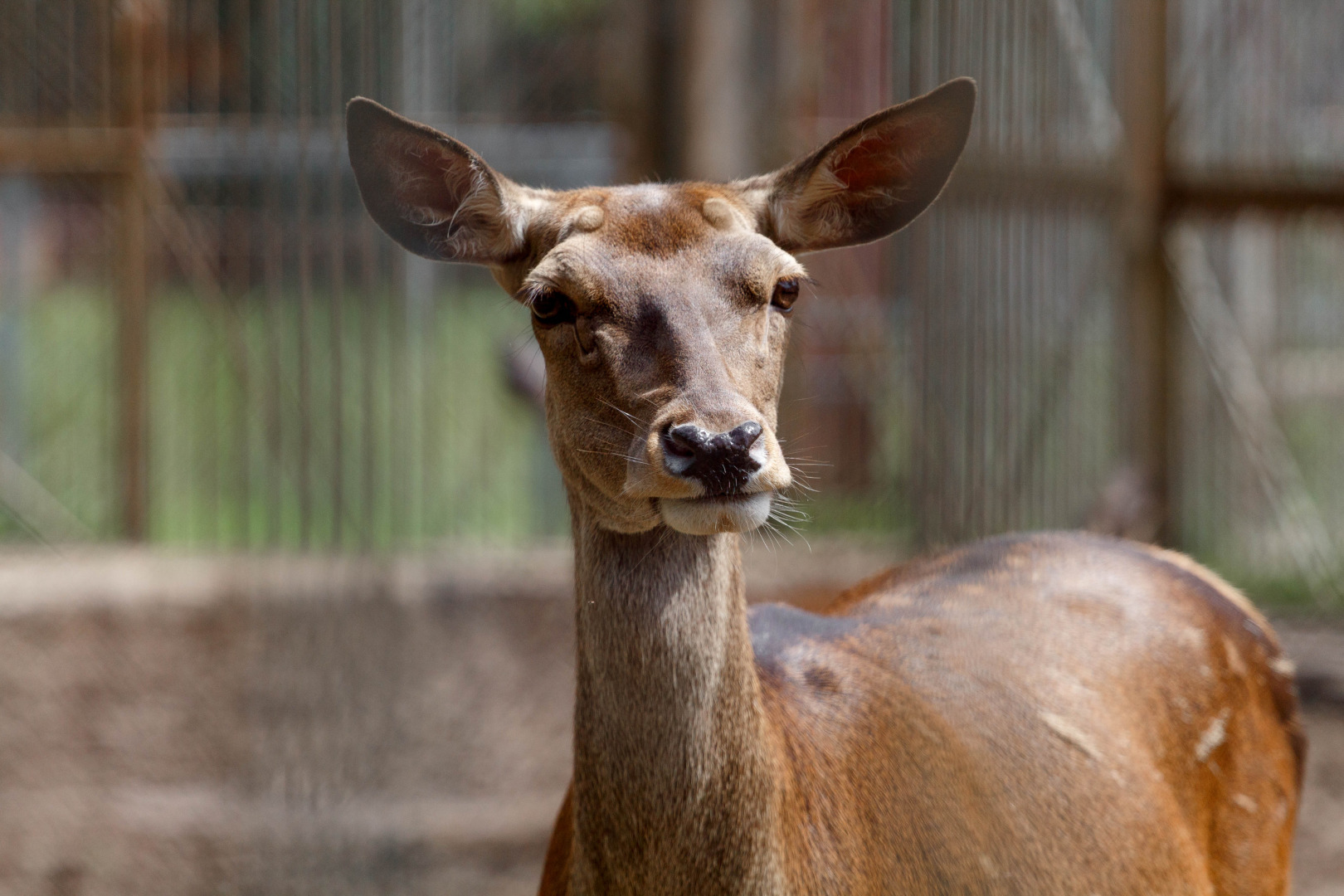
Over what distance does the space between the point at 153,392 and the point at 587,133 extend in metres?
2.96

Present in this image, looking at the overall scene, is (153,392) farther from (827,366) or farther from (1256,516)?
(1256,516)

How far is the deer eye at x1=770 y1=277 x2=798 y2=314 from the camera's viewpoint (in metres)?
2.63

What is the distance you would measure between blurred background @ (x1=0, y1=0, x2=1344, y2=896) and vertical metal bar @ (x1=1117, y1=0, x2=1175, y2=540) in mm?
19

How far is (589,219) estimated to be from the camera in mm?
2629

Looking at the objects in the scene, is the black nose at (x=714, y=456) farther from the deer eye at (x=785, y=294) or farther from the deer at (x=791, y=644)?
the deer eye at (x=785, y=294)

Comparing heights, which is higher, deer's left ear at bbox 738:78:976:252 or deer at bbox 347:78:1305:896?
deer's left ear at bbox 738:78:976:252

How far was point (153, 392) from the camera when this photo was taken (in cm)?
796

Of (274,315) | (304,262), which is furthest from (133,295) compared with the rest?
(304,262)

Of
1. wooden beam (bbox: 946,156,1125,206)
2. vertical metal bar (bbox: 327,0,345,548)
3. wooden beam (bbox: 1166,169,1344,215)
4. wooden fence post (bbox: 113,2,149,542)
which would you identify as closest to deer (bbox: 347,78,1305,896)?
vertical metal bar (bbox: 327,0,345,548)

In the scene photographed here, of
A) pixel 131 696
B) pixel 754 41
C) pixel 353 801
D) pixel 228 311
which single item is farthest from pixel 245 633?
pixel 754 41

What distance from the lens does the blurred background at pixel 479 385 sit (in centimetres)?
478

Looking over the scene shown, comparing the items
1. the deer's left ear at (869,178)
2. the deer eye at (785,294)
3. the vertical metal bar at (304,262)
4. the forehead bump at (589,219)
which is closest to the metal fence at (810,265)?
the vertical metal bar at (304,262)

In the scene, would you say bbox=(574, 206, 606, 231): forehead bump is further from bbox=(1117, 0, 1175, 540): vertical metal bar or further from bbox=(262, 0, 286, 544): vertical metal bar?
bbox=(1117, 0, 1175, 540): vertical metal bar

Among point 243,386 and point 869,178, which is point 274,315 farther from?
point 869,178
